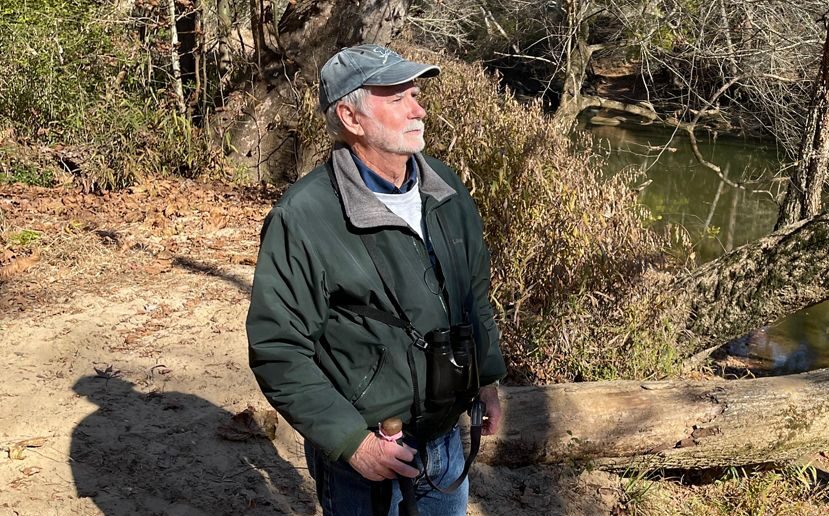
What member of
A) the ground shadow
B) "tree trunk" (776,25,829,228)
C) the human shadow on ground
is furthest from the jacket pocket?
"tree trunk" (776,25,829,228)

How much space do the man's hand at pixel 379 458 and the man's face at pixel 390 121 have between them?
2.38ft

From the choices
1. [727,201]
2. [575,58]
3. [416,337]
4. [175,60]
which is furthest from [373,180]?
[575,58]

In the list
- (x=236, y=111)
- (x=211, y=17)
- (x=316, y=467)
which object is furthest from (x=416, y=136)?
(x=211, y=17)

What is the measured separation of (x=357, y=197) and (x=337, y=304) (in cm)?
27

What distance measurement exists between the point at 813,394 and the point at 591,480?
1.25m

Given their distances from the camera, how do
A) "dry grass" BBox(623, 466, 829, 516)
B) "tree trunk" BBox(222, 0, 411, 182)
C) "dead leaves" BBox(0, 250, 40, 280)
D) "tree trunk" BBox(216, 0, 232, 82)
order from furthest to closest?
"tree trunk" BBox(216, 0, 232, 82) → "tree trunk" BBox(222, 0, 411, 182) → "dead leaves" BBox(0, 250, 40, 280) → "dry grass" BBox(623, 466, 829, 516)

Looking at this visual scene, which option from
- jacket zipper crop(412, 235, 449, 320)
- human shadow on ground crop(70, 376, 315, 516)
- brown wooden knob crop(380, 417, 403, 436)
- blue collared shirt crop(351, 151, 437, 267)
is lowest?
human shadow on ground crop(70, 376, 315, 516)

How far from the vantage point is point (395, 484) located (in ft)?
6.82

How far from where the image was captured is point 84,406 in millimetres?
4148

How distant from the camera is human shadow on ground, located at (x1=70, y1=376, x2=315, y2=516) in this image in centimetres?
354

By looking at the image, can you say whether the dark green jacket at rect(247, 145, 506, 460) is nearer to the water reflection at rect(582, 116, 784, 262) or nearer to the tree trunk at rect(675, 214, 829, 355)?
the tree trunk at rect(675, 214, 829, 355)

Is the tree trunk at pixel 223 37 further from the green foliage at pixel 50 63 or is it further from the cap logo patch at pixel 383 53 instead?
the cap logo patch at pixel 383 53

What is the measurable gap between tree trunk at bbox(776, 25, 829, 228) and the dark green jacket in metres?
5.85

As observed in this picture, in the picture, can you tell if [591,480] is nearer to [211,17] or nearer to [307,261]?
[307,261]
